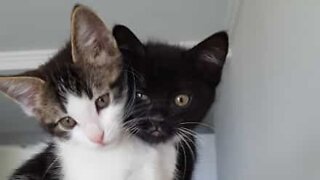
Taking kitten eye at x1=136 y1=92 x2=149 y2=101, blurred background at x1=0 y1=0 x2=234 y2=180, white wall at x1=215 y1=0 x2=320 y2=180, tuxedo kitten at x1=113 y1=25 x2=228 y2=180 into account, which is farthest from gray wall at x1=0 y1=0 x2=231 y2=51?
kitten eye at x1=136 y1=92 x2=149 y2=101

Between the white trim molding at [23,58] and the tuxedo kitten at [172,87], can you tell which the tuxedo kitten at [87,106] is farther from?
the white trim molding at [23,58]

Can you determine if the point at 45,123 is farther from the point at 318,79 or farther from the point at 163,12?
the point at 163,12

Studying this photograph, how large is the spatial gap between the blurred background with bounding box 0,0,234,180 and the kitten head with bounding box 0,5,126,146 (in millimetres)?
545

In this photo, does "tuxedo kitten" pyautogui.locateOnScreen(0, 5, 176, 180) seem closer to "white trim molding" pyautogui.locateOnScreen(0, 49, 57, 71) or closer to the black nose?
the black nose

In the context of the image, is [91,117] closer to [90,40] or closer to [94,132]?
[94,132]

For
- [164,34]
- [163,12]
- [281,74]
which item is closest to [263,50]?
[281,74]

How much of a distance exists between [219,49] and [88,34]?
264 mm

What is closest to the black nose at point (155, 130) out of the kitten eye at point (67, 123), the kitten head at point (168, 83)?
the kitten head at point (168, 83)

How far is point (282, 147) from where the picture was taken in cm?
116

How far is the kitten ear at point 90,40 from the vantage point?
1.01 m

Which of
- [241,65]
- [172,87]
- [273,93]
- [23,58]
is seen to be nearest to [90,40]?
[172,87]

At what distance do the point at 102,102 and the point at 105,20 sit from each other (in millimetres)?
851

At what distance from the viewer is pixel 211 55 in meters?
1.15

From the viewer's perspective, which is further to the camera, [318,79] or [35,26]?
[35,26]
